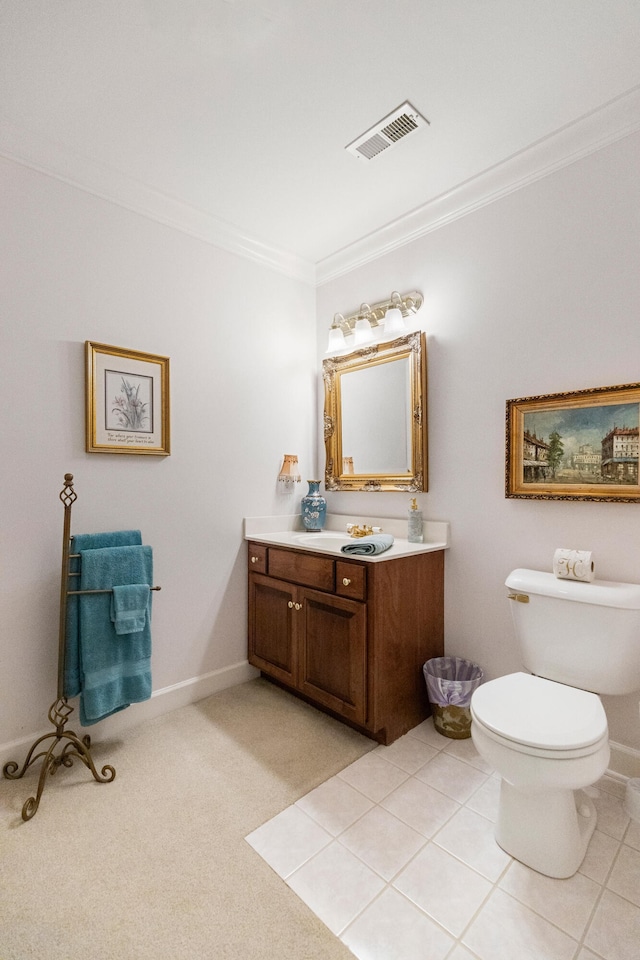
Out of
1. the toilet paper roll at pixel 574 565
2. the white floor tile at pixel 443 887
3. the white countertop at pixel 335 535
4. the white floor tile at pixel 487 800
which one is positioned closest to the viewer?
the white floor tile at pixel 443 887

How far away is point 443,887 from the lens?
4.26 feet

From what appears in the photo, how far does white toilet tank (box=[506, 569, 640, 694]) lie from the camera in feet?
5.08

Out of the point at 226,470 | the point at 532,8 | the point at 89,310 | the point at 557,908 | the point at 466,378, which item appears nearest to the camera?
the point at 557,908

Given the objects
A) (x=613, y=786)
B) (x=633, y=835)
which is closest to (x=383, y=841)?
(x=633, y=835)

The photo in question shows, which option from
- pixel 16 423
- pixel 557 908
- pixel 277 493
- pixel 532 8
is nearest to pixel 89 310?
pixel 16 423

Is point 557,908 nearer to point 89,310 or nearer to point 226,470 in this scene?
point 226,470

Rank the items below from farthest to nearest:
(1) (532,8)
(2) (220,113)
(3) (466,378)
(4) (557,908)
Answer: (3) (466,378)
(2) (220,113)
(1) (532,8)
(4) (557,908)

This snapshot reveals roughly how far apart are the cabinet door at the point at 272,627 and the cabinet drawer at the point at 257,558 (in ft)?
0.13

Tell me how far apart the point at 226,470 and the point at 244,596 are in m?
0.73

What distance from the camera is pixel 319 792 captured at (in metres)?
1.69

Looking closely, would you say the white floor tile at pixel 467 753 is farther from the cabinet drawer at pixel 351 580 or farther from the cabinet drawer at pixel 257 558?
the cabinet drawer at pixel 257 558

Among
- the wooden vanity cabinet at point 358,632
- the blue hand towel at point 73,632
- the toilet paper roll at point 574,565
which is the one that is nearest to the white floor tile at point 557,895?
the wooden vanity cabinet at point 358,632

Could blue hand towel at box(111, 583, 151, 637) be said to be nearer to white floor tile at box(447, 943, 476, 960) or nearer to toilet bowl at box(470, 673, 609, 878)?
toilet bowl at box(470, 673, 609, 878)

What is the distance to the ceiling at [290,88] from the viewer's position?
1.38 m
